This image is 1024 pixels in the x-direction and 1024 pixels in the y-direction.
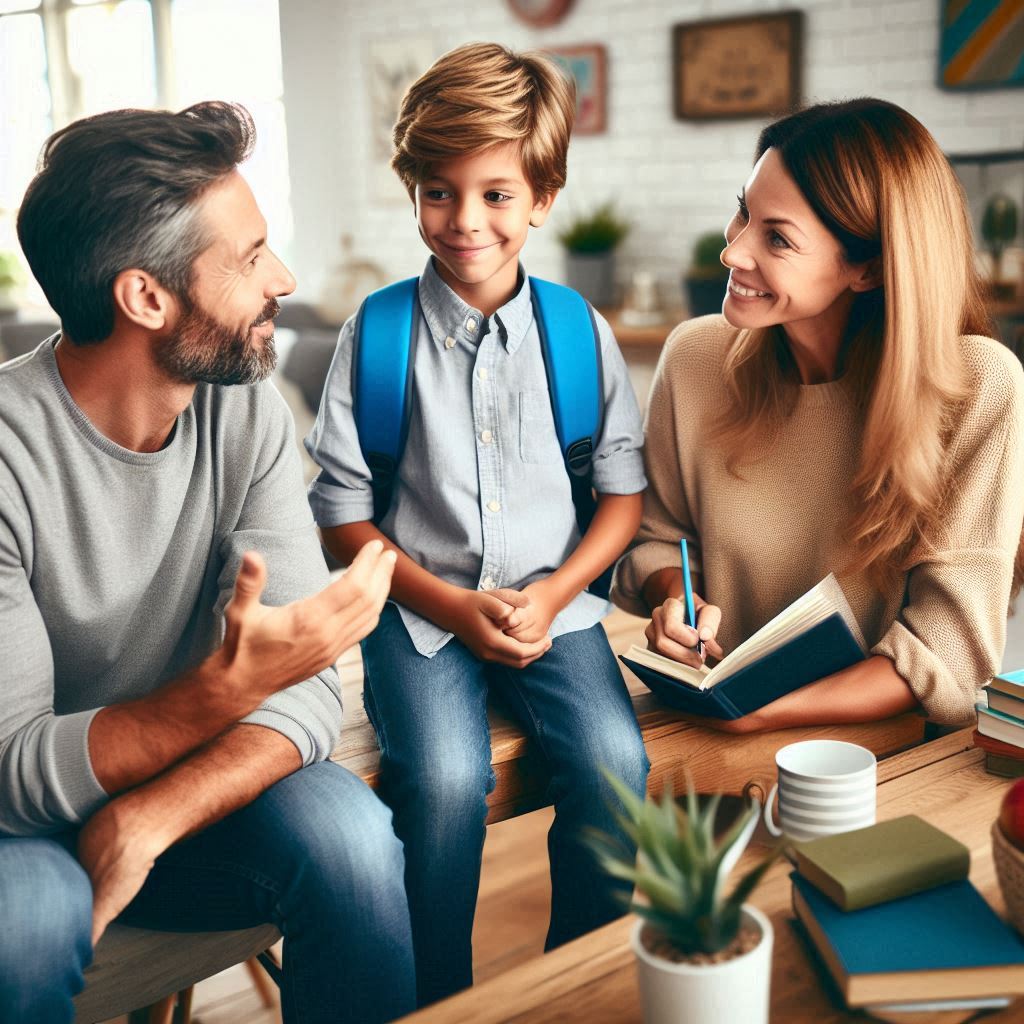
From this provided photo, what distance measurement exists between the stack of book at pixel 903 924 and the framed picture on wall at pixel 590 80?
12.3ft

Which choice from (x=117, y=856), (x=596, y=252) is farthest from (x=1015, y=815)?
(x=596, y=252)

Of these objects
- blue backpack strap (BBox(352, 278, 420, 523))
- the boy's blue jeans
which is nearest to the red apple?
the boy's blue jeans

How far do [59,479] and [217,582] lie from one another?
235 mm

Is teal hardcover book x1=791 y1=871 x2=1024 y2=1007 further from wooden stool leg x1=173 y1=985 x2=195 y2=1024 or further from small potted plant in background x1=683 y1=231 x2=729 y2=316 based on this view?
small potted plant in background x1=683 y1=231 x2=729 y2=316

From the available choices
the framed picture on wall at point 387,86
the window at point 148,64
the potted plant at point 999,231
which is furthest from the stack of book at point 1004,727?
the window at point 148,64

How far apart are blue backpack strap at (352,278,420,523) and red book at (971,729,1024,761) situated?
0.84 m

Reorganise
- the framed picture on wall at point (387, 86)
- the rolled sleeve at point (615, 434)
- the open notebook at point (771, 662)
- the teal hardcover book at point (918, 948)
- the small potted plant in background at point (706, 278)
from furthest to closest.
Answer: the framed picture on wall at point (387, 86), the small potted plant in background at point (706, 278), the rolled sleeve at point (615, 434), the open notebook at point (771, 662), the teal hardcover book at point (918, 948)

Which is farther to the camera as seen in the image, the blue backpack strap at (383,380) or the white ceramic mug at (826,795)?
the blue backpack strap at (383,380)

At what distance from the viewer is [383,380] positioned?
1632 millimetres

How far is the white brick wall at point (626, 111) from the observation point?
11.7 feet

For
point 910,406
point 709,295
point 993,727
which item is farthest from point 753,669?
point 709,295

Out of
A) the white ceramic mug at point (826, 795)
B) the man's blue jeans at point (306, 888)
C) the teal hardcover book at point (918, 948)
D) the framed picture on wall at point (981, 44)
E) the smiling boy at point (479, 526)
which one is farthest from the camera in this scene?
the framed picture on wall at point (981, 44)

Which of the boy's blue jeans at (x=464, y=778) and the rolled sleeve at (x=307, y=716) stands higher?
the rolled sleeve at (x=307, y=716)

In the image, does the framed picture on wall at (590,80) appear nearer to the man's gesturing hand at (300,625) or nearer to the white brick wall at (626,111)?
the white brick wall at (626,111)
